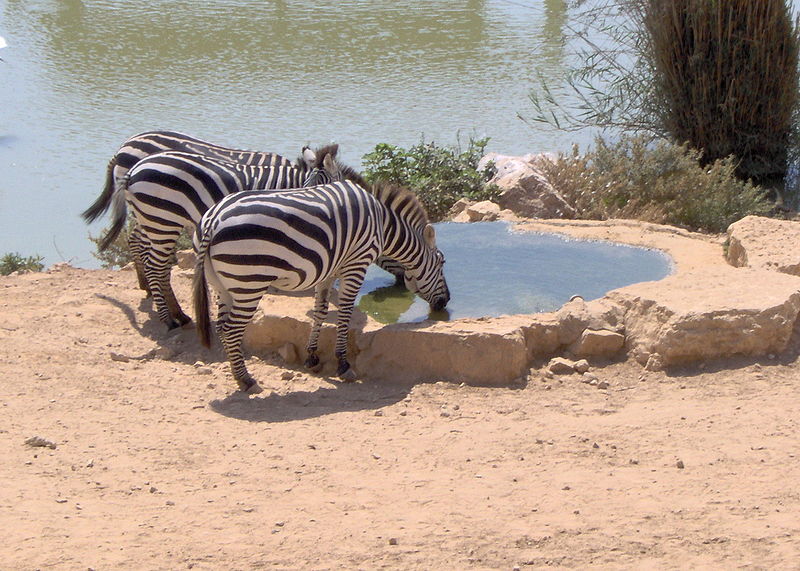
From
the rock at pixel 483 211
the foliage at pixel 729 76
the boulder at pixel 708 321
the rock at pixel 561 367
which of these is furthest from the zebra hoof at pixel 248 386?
the foliage at pixel 729 76

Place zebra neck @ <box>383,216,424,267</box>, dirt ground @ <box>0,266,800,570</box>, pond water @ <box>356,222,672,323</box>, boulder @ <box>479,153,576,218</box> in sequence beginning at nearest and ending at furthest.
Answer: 1. dirt ground @ <box>0,266,800,570</box>
2. zebra neck @ <box>383,216,424,267</box>
3. pond water @ <box>356,222,672,323</box>
4. boulder @ <box>479,153,576,218</box>

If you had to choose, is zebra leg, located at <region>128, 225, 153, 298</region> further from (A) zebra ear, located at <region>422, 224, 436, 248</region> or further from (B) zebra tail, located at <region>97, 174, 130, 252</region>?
(A) zebra ear, located at <region>422, 224, 436, 248</region>

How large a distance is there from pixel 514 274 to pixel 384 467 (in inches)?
113

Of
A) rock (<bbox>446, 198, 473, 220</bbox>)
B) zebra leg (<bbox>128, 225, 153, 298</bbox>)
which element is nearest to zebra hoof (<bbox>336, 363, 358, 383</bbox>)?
zebra leg (<bbox>128, 225, 153, 298</bbox>)

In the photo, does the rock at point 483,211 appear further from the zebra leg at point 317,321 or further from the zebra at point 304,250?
the zebra leg at point 317,321

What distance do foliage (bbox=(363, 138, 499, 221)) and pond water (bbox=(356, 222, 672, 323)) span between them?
2.44 meters

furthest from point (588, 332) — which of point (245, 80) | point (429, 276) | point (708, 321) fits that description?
point (245, 80)

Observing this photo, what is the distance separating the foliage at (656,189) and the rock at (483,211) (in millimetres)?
1249

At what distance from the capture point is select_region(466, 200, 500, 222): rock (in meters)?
9.67

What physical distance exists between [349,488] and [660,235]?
4822mm

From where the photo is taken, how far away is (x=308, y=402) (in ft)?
20.8

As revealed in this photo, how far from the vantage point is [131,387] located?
6.46m

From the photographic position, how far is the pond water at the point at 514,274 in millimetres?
7285

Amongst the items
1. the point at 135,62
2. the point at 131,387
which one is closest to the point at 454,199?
the point at 131,387
